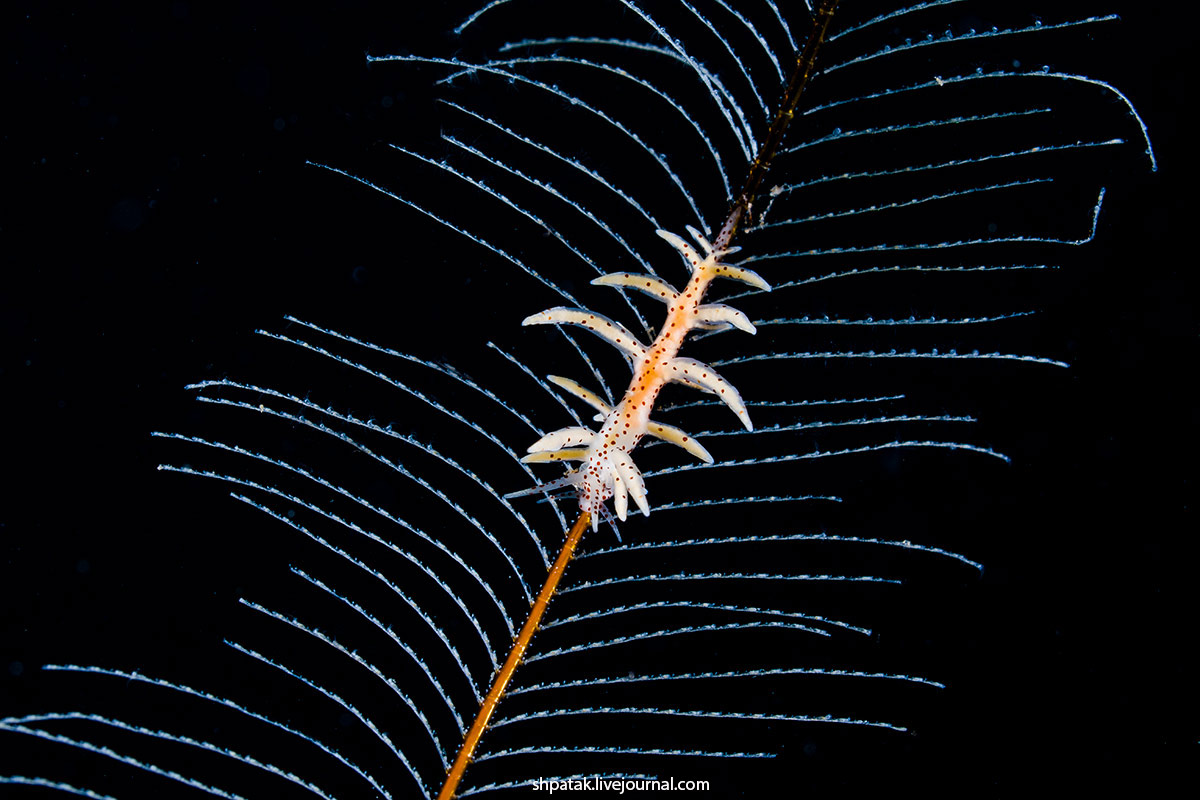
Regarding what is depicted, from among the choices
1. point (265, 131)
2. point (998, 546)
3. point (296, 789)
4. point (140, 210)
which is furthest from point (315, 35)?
point (998, 546)

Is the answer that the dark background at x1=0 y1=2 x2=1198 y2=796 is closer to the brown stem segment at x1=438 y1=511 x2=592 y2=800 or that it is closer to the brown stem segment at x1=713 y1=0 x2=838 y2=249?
the brown stem segment at x1=438 y1=511 x2=592 y2=800

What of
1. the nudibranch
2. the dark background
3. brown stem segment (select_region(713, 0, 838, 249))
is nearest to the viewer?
brown stem segment (select_region(713, 0, 838, 249))

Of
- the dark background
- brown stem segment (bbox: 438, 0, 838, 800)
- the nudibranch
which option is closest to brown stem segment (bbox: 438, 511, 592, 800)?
brown stem segment (bbox: 438, 0, 838, 800)

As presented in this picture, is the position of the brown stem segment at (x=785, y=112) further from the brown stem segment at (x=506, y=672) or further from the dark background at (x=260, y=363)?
the dark background at (x=260, y=363)

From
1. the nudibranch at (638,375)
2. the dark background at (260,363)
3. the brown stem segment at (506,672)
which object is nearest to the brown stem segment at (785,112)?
the nudibranch at (638,375)

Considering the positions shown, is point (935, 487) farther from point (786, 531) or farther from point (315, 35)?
point (315, 35)

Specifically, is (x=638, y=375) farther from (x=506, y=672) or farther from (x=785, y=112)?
(x=506, y=672)

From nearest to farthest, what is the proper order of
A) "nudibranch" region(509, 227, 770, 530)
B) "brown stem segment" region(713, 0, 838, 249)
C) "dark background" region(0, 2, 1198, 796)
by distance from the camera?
"brown stem segment" region(713, 0, 838, 249) < "nudibranch" region(509, 227, 770, 530) < "dark background" region(0, 2, 1198, 796)
